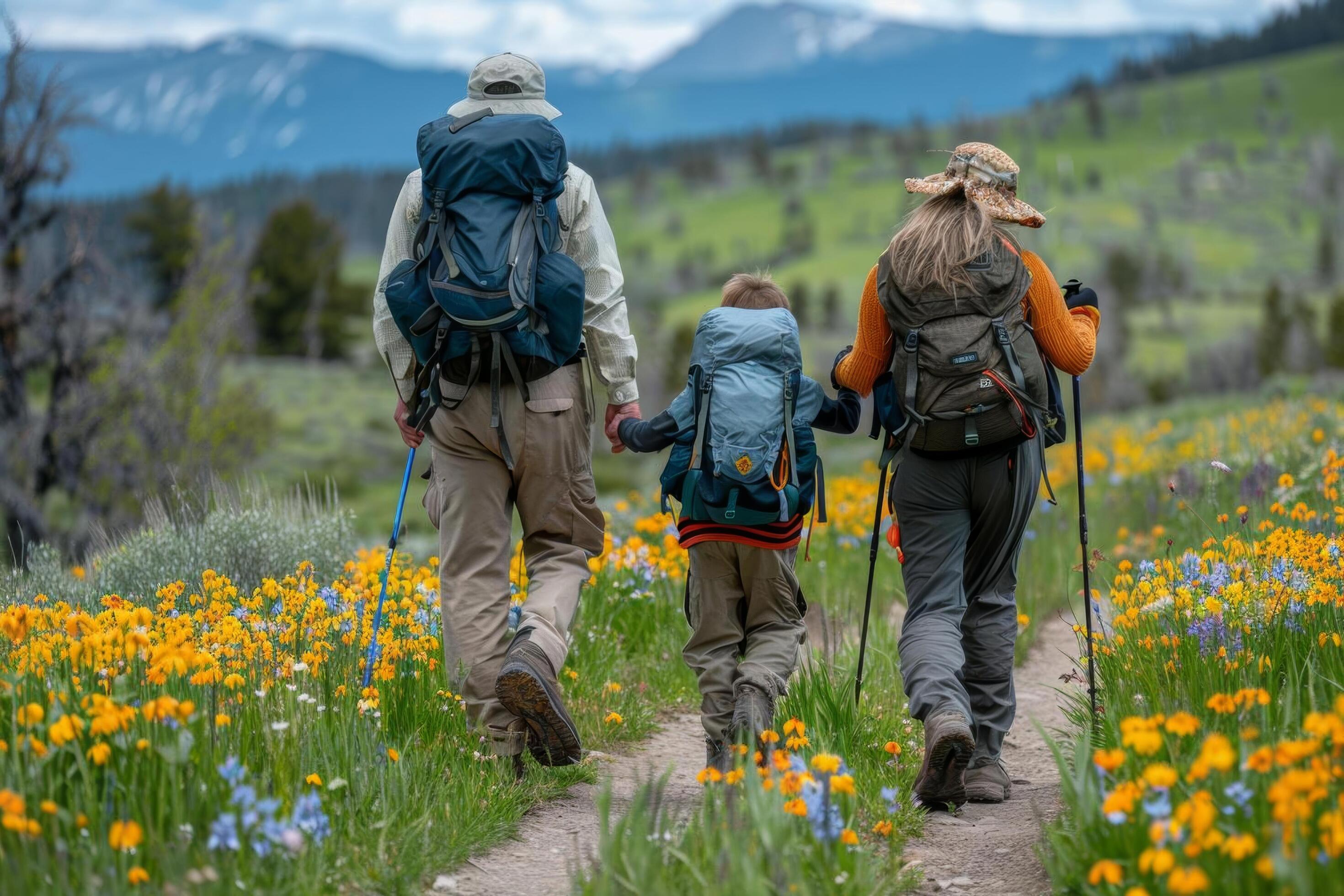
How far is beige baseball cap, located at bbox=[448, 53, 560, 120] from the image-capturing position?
4.82m

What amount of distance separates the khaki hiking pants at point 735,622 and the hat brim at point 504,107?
181cm

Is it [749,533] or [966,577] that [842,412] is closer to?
[749,533]

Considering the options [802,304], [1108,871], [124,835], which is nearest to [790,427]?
[1108,871]

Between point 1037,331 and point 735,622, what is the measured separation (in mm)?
1601

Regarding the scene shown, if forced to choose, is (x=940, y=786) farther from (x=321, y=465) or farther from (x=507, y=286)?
(x=321, y=465)

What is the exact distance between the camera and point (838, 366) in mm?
4773

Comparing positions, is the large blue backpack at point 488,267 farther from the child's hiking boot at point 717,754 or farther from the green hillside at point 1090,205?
the green hillside at point 1090,205

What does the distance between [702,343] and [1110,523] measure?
21.6ft

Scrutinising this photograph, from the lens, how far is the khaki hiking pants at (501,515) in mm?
4688

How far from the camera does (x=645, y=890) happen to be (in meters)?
3.13

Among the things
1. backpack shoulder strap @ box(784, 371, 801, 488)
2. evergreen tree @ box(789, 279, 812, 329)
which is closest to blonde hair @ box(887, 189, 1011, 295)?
backpack shoulder strap @ box(784, 371, 801, 488)

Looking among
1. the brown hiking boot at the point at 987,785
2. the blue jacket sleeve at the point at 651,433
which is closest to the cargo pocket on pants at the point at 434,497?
the blue jacket sleeve at the point at 651,433

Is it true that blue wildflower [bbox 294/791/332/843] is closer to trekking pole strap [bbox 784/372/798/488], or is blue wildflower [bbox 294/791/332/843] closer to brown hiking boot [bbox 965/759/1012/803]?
trekking pole strap [bbox 784/372/798/488]

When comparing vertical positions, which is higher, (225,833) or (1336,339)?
(225,833)
